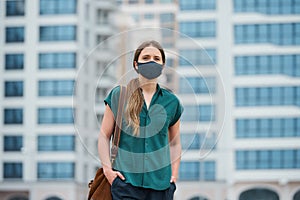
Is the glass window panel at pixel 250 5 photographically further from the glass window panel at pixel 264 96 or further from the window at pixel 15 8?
the window at pixel 15 8

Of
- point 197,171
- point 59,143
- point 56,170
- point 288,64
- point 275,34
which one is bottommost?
point 197,171

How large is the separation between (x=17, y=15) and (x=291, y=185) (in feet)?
37.5

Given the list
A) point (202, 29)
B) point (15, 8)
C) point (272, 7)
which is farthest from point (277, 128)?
point (15, 8)

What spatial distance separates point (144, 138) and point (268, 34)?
93.4 feet

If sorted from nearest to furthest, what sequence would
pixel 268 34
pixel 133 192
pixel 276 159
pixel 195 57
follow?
pixel 133 192 → pixel 195 57 → pixel 276 159 → pixel 268 34

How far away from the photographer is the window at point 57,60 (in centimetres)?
3084

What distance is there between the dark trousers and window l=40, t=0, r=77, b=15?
28784mm

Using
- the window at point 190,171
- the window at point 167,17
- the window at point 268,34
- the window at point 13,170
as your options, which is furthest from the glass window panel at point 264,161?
the window at point 13,170

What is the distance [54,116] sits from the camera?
31031mm

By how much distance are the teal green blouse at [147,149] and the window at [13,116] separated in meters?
29.1

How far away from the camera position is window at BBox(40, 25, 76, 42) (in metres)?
30.8

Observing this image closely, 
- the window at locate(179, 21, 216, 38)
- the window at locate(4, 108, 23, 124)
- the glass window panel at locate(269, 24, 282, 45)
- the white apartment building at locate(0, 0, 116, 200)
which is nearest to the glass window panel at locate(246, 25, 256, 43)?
the glass window panel at locate(269, 24, 282, 45)

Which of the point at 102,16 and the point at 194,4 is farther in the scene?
the point at 102,16

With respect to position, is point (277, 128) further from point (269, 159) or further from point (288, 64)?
point (288, 64)
